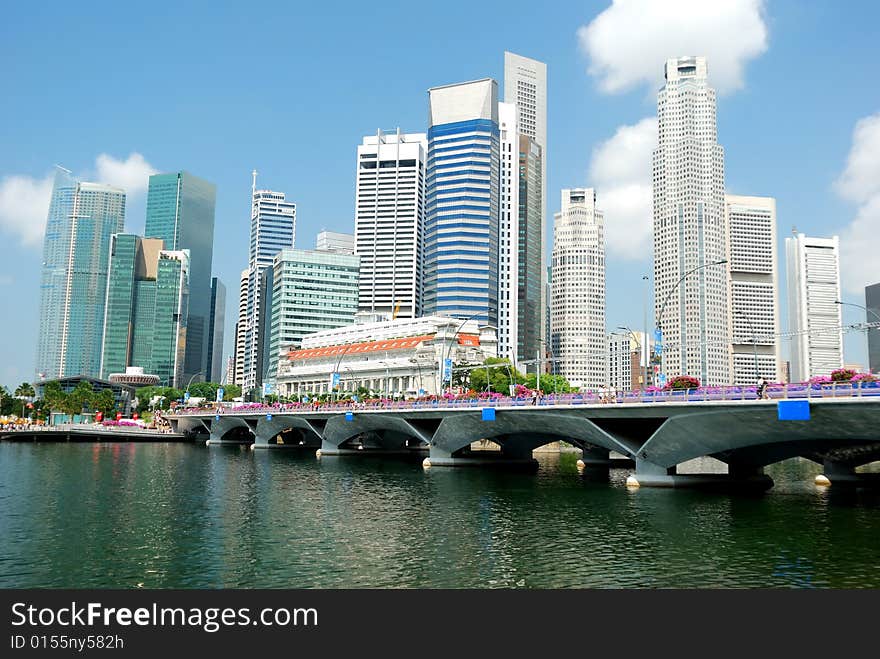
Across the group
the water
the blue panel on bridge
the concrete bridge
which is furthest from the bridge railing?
the water

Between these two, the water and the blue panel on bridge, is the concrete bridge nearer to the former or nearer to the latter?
the blue panel on bridge

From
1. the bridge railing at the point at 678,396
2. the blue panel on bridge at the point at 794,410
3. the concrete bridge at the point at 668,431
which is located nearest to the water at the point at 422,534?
the concrete bridge at the point at 668,431

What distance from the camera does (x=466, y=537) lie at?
130 ft

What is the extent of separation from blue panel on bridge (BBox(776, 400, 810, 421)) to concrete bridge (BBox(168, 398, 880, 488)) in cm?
6

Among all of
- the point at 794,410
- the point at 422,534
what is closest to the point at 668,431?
the point at 794,410

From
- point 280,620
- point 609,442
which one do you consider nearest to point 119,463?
point 609,442

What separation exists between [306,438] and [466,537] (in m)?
121

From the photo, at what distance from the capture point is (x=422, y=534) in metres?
40.4

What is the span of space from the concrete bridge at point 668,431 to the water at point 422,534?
340 centimetres

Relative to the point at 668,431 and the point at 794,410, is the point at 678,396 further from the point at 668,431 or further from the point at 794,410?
the point at 794,410

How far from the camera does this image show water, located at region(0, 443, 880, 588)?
1176 inches

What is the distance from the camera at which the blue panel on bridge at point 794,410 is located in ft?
151

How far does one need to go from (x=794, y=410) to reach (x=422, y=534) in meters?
25.3

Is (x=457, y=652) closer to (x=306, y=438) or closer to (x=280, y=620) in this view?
(x=280, y=620)
